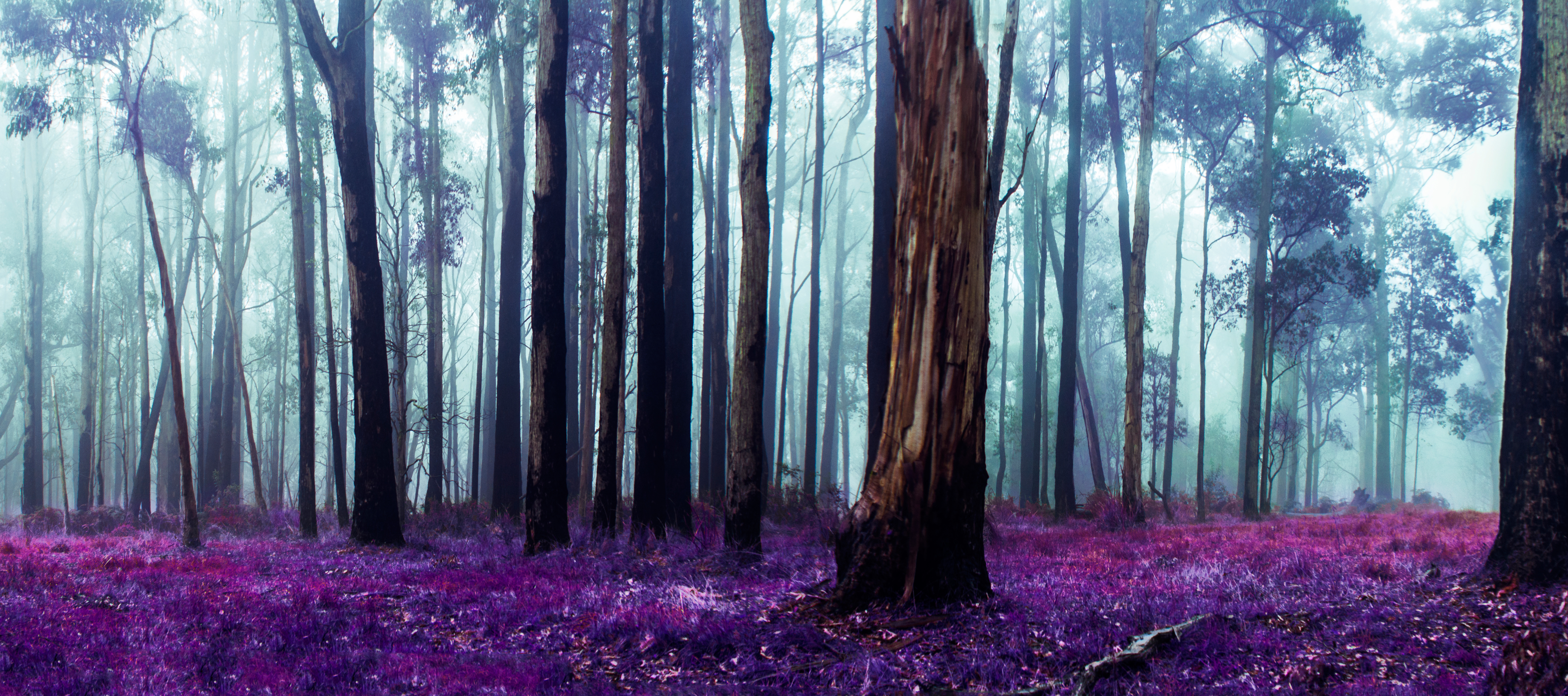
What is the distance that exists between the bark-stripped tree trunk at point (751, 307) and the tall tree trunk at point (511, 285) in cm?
805

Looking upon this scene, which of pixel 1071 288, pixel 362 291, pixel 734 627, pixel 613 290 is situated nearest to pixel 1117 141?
pixel 1071 288

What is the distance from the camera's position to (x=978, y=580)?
208 inches

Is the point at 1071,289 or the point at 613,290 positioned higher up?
the point at 1071,289

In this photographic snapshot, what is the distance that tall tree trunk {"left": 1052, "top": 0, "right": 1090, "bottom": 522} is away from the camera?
17375 mm

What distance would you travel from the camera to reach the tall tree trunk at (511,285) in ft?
50.9

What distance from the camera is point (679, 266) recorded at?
469 inches

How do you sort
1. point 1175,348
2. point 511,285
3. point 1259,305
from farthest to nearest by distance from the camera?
point 1175,348 < point 1259,305 < point 511,285

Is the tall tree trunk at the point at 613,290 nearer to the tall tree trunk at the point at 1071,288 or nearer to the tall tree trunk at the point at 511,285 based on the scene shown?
the tall tree trunk at the point at 511,285

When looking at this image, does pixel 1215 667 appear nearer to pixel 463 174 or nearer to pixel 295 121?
pixel 295 121

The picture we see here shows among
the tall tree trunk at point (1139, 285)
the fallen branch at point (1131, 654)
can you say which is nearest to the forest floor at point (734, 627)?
the fallen branch at point (1131, 654)

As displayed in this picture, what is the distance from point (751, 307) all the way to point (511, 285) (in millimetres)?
9746

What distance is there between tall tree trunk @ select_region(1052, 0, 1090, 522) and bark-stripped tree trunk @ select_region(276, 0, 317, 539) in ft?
45.4

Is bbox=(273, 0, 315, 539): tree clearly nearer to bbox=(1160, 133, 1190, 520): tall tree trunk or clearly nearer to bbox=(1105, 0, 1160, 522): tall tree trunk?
bbox=(1105, 0, 1160, 522): tall tree trunk

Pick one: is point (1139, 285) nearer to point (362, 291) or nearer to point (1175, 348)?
point (1175, 348)
